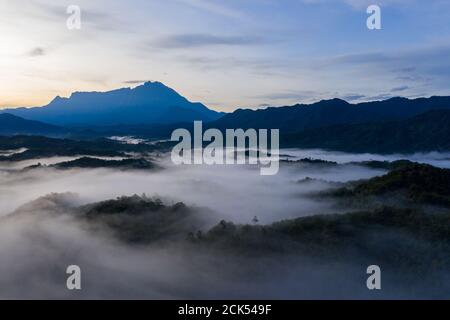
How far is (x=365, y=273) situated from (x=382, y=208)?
3727 centimetres
